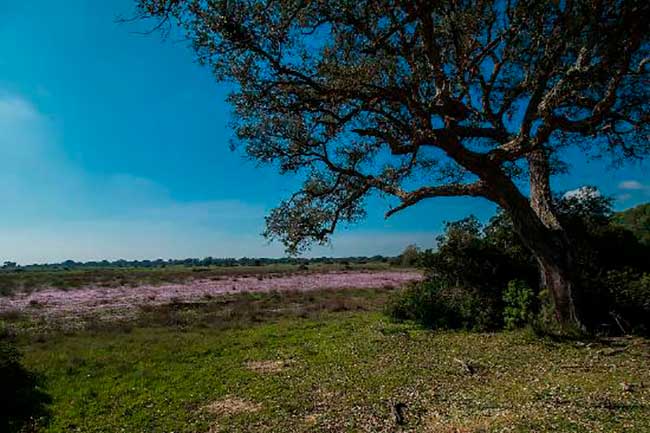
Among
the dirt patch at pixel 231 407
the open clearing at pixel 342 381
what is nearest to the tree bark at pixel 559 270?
the open clearing at pixel 342 381

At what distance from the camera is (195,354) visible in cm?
1452

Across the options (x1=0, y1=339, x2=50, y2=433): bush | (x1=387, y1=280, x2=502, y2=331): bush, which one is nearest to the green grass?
(x1=0, y1=339, x2=50, y2=433): bush

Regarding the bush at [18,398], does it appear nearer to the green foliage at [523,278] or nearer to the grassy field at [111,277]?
the green foliage at [523,278]

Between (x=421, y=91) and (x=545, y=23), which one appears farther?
(x=421, y=91)

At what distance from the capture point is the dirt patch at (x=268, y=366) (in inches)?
459

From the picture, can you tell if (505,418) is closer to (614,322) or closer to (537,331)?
(537,331)

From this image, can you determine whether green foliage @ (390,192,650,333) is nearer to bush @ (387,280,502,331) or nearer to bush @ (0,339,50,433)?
bush @ (387,280,502,331)

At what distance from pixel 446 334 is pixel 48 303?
1180 inches

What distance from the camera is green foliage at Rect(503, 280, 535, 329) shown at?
567 inches

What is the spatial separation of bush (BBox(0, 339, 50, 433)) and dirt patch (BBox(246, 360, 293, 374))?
15.7 feet

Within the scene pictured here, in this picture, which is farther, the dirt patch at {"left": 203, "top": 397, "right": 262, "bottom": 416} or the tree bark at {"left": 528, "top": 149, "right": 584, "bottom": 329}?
the tree bark at {"left": 528, "top": 149, "right": 584, "bottom": 329}

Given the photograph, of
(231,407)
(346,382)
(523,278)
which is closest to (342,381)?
(346,382)

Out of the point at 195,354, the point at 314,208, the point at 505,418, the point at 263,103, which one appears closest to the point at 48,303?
the point at 195,354

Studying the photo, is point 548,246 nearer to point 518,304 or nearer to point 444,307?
point 518,304
